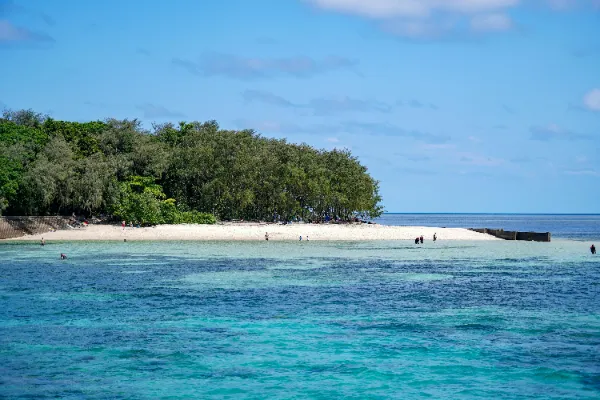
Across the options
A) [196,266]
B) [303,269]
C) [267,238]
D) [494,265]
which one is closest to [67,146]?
[267,238]

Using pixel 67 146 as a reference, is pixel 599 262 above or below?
below

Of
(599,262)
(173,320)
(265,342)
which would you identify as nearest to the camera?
(265,342)

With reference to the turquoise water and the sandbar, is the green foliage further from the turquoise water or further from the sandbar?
the turquoise water

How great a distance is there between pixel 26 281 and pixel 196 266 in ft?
53.2

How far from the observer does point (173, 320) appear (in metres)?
34.0

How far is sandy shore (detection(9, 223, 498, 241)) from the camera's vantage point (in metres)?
95.6

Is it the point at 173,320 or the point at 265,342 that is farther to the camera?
the point at 173,320

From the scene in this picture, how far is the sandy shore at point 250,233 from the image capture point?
3765 inches

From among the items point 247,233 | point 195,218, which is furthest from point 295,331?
point 195,218

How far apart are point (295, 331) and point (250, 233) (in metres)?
72.3

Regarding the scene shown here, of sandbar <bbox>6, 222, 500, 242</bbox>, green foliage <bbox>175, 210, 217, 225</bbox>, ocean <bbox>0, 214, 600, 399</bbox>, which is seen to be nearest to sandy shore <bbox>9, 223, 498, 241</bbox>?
sandbar <bbox>6, 222, 500, 242</bbox>

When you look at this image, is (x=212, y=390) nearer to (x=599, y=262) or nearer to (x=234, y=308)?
(x=234, y=308)

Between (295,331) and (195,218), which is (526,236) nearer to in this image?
(195,218)

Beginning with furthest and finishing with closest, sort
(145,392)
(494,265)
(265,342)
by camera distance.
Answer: (494,265) < (265,342) < (145,392)
